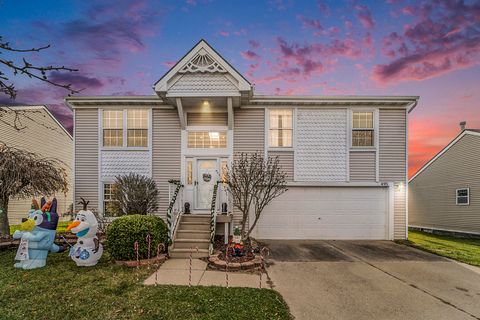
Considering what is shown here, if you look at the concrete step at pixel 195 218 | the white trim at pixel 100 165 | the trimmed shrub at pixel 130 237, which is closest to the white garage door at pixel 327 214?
the concrete step at pixel 195 218

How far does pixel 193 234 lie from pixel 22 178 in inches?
276

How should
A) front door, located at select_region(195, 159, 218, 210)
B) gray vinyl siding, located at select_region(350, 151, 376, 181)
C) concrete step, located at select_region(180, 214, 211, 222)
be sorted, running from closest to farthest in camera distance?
1. concrete step, located at select_region(180, 214, 211, 222)
2. front door, located at select_region(195, 159, 218, 210)
3. gray vinyl siding, located at select_region(350, 151, 376, 181)

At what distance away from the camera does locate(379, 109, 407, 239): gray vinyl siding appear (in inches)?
502

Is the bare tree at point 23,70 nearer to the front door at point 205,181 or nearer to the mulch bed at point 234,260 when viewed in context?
the mulch bed at point 234,260

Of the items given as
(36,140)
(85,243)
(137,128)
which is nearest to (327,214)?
(137,128)

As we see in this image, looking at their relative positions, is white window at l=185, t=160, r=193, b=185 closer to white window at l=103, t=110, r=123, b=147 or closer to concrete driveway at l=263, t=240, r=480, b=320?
white window at l=103, t=110, r=123, b=147

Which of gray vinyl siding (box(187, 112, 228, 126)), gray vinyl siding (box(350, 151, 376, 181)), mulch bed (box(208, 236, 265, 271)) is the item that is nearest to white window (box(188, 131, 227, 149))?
gray vinyl siding (box(187, 112, 228, 126))

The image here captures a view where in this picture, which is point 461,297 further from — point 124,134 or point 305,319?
point 124,134

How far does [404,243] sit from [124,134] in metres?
13.0

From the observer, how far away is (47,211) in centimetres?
786

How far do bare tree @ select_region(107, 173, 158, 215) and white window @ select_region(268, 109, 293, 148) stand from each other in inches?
225

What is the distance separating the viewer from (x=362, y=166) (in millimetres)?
12742

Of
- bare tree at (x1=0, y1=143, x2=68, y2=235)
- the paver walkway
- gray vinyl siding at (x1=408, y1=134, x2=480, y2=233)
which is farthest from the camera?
gray vinyl siding at (x1=408, y1=134, x2=480, y2=233)

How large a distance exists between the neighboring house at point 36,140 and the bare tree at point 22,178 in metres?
4.76
